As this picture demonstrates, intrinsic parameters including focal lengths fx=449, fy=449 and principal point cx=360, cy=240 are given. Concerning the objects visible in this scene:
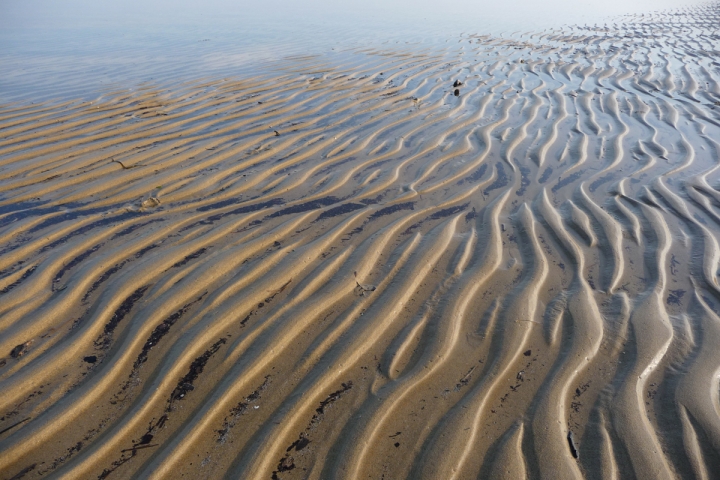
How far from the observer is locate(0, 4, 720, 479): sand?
1847 mm

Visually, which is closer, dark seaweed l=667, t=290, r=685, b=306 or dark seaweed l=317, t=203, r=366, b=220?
dark seaweed l=667, t=290, r=685, b=306

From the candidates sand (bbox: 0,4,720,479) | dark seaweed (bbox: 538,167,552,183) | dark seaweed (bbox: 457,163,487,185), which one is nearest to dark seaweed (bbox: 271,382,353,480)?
sand (bbox: 0,4,720,479)

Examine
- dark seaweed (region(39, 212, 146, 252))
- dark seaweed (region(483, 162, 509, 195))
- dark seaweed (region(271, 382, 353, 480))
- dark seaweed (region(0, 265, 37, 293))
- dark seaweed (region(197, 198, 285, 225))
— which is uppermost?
dark seaweed (region(483, 162, 509, 195))

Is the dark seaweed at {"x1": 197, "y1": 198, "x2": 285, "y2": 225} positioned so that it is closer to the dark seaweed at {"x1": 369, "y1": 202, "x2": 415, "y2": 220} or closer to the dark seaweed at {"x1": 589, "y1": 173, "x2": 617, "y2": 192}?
the dark seaweed at {"x1": 369, "y1": 202, "x2": 415, "y2": 220}

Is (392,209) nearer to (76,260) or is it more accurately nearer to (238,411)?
(238,411)

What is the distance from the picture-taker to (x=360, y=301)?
263 centimetres

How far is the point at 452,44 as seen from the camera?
11.9 meters

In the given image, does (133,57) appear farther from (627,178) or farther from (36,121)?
(627,178)

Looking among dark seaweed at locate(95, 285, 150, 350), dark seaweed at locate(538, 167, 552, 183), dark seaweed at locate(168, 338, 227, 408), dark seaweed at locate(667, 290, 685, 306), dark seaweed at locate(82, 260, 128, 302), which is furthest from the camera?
dark seaweed at locate(538, 167, 552, 183)

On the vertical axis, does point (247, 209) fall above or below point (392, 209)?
below

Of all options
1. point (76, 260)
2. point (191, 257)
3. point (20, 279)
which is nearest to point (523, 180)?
point (191, 257)

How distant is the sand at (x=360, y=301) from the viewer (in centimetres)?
185

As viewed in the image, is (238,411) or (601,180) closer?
(238,411)

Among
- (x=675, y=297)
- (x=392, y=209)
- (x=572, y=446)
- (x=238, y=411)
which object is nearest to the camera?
(x=572, y=446)
